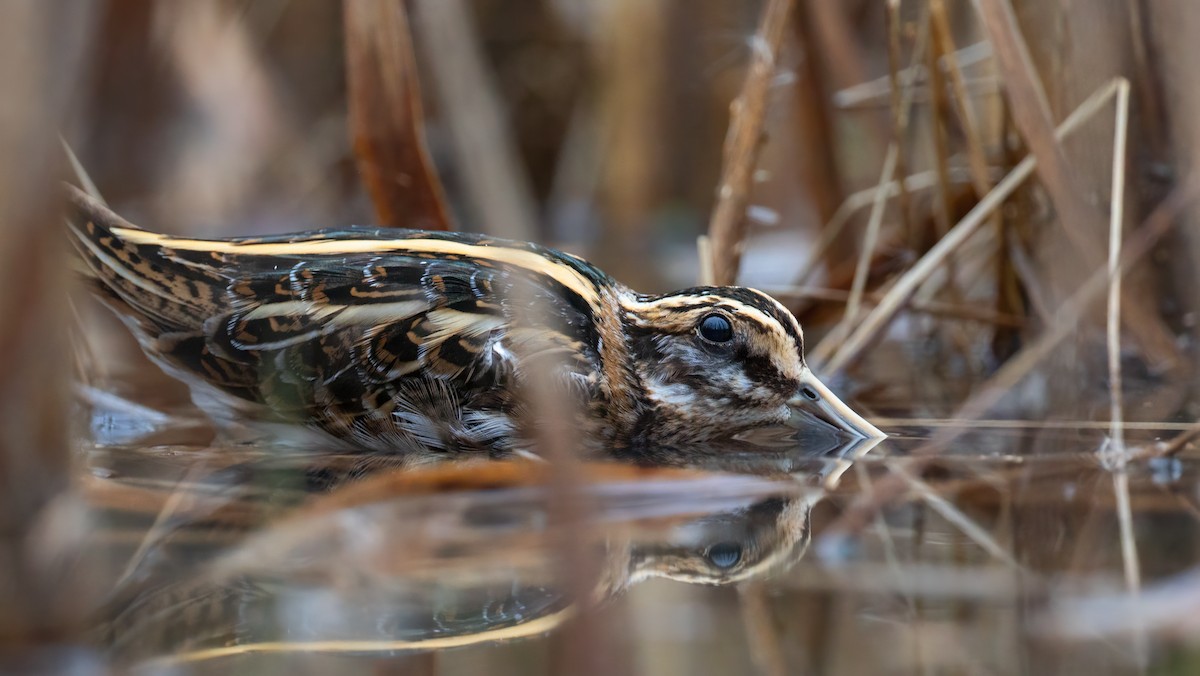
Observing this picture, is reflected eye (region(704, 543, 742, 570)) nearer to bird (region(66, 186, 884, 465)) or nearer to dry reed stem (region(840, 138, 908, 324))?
bird (region(66, 186, 884, 465))

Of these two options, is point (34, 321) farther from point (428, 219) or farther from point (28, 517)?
point (428, 219)

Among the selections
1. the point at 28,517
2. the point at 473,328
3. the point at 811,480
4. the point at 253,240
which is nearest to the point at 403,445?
the point at 473,328

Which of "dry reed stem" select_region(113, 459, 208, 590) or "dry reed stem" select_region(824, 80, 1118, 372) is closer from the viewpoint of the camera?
"dry reed stem" select_region(113, 459, 208, 590)

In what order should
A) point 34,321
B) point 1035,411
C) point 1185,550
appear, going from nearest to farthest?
point 34,321 → point 1185,550 → point 1035,411

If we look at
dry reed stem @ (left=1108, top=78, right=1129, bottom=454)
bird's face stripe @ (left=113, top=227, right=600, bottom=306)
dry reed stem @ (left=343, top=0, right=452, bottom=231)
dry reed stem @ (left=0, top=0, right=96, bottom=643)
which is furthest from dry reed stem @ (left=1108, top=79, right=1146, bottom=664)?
dry reed stem @ (left=343, top=0, right=452, bottom=231)

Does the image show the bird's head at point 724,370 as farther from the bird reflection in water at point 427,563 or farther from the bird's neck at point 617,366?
the bird reflection in water at point 427,563

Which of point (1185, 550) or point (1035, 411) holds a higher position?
point (1035, 411)

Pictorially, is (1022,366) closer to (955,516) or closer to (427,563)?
(955,516)

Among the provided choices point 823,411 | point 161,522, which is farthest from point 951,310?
point 161,522
